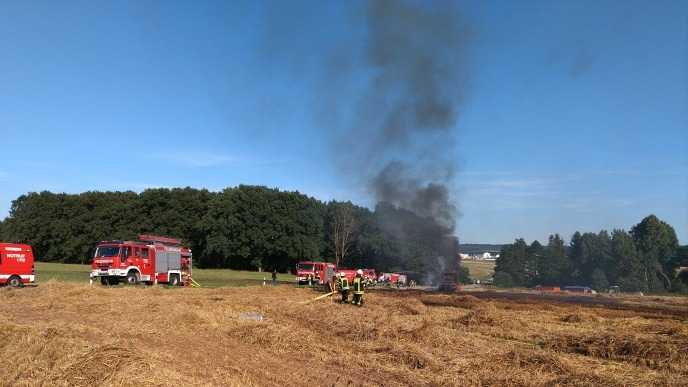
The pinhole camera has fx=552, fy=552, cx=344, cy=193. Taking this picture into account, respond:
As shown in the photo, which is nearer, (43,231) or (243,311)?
(243,311)

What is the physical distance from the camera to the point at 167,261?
38750 mm

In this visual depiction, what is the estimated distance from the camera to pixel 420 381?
972 centimetres

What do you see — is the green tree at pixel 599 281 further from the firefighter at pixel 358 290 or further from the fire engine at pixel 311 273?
the firefighter at pixel 358 290

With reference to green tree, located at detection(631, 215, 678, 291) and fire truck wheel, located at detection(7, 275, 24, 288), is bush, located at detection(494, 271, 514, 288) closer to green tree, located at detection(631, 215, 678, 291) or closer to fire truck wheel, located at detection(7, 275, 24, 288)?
green tree, located at detection(631, 215, 678, 291)

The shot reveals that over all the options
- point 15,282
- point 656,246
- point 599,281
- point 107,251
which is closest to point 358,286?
point 107,251

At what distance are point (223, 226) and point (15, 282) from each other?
51069mm

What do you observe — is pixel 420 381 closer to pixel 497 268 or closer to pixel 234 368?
pixel 234 368

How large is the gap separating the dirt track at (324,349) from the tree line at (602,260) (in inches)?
3049

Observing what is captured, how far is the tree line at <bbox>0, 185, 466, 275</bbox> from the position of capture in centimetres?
8300

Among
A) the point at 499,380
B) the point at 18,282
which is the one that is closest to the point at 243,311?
the point at 499,380

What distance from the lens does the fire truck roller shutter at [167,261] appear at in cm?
3722

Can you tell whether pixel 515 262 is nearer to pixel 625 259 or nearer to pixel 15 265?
pixel 625 259

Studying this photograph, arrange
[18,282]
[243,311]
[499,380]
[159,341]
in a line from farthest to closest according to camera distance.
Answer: [18,282], [243,311], [159,341], [499,380]

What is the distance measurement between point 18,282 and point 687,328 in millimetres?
32872
